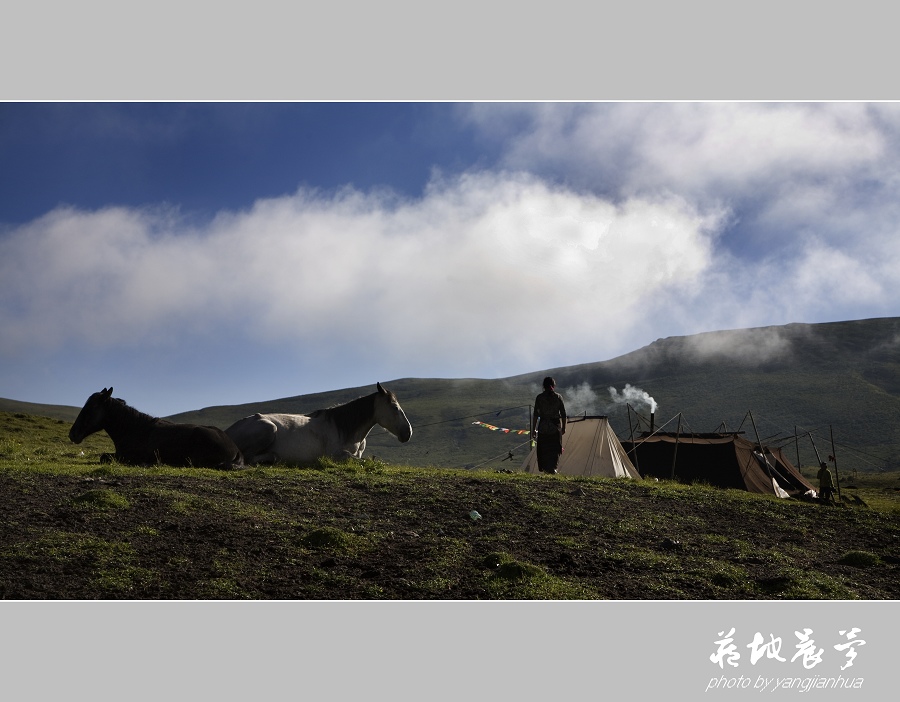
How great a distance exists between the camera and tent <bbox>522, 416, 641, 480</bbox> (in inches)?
A: 909

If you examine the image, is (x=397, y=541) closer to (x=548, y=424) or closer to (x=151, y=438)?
(x=151, y=438)

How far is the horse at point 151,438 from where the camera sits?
14.2 meters

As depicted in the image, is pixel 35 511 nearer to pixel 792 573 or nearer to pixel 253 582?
pixel 253 582

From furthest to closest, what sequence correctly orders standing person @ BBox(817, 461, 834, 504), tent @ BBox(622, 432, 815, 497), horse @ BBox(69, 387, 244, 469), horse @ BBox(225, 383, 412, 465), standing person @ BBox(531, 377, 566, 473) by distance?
tent @ BBox(622, 432, 815, 497) < standing person @ BBox(817, 461, 834, 504) < standing person @ BBox(531, 377, 566, 473) < horse @ BBox(225, 383, 412, 465) < horse @ BBox(69, 387, 244, 469)

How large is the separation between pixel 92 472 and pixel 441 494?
5850 mm

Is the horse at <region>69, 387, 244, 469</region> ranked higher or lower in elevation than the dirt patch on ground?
higher

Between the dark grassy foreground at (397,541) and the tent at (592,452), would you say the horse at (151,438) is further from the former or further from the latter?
the tent at (592,452)

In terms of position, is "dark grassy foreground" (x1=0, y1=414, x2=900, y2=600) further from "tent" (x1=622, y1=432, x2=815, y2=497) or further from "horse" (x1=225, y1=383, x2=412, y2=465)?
"tent" (x1=622, y1=432, x2=815, y2=497)

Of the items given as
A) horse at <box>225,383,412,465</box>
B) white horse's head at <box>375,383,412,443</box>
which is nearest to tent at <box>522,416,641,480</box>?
white horse's head at <box>375,383,412,443</box>

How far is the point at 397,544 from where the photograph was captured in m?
8.95

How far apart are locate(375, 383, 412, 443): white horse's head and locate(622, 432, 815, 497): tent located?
11804 mm

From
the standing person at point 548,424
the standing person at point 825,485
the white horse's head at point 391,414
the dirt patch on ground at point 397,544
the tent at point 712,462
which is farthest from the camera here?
the tent at point 712,462

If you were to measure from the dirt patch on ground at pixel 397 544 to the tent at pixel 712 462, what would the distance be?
509 inches

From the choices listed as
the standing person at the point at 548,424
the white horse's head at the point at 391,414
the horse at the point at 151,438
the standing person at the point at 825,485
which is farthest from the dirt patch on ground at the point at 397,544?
the standing person at the point at 825,485
